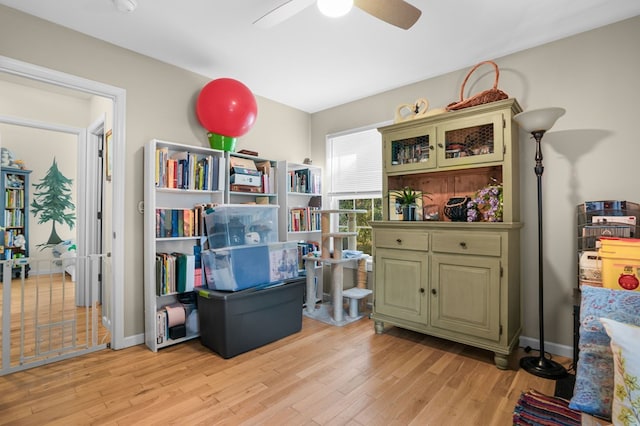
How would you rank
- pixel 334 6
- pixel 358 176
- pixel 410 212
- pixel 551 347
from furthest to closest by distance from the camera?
pixel 358 176, pixel 410 212, pixel 551 347, pixel 334 6

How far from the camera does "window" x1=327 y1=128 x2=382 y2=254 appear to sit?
3711 millimetres

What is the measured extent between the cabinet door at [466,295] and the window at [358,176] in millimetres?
1243

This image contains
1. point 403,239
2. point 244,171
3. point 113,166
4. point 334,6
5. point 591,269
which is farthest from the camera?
point 244,171

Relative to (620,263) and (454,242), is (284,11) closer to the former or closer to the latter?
(454,242)

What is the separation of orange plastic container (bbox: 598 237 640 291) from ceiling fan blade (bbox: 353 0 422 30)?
1725mm

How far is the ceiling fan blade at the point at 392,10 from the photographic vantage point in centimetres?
163

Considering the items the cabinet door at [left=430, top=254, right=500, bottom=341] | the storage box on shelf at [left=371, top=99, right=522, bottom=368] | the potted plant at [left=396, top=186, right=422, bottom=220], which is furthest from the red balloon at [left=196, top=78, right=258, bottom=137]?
the cabinet door at [left=430, top=254, right=500, bottom=341]

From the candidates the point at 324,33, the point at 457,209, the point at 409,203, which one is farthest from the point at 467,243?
the point at 324,33

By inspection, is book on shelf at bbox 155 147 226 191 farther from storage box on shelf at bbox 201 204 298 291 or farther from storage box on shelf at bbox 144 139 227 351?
storage box on shelf at bbox 201 204 298 291

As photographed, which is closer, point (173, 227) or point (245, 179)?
point (173, 227)

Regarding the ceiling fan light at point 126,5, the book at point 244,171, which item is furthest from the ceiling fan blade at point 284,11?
the book at point 244,171

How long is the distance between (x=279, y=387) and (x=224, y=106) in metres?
2.32

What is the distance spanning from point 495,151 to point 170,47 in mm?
2749

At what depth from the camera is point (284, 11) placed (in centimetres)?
182
